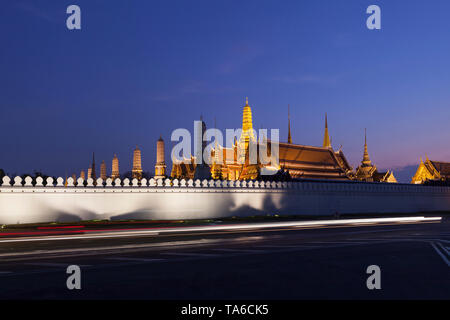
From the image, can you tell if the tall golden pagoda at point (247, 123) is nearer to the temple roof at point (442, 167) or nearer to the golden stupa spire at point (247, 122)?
the golden stupa spire at point (247, 122)

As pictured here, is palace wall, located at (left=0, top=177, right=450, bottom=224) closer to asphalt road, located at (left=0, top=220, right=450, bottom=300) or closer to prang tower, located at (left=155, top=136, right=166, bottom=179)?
asphalt road, located at (left=0, top=220, right=450, bottom=300)

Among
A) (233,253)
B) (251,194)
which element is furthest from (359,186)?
(233,253)

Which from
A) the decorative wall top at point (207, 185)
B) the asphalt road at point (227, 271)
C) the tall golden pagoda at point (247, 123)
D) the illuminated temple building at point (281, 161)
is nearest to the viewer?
the asphalt road at point (227, 271)

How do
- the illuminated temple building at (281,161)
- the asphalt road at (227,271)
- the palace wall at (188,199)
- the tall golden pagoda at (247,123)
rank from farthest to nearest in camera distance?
the tall golden pagoda at (247,123) → the illuminated temple building at (281,161) → the palace wall at (188,199) → the asphalt road at (227,271)

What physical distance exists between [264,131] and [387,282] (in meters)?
58.9

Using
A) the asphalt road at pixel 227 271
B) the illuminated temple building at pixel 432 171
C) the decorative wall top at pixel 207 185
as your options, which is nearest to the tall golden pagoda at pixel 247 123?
the decorative wall top at pixel 207 185

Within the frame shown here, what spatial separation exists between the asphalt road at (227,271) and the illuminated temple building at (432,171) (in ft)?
188

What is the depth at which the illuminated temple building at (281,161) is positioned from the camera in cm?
5805

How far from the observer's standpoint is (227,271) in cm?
869

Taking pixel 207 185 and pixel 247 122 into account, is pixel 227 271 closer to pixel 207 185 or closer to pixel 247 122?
pixel 207 185

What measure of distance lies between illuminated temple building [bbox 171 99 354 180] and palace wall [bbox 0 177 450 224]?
15.8m

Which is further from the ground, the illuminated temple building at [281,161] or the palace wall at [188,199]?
the illuminated temple building at [281,161]

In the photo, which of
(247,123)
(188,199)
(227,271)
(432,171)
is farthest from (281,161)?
(227,271)

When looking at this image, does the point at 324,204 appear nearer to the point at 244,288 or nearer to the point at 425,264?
the point at 425,264
